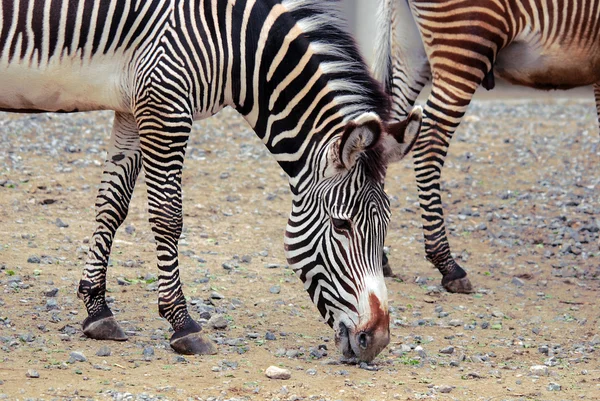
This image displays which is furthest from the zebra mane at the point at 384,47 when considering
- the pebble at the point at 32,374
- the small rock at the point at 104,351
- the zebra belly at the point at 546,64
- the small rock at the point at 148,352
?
the pebble at the point at 32,374

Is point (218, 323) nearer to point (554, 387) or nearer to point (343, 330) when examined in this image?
point (343, 330)

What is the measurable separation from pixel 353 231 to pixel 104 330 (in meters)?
1.90

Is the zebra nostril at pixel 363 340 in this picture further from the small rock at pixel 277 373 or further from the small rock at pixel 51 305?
the small rock at pixel 51 305

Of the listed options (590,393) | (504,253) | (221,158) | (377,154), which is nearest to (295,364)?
(377,154)

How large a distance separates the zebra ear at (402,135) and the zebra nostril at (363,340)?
109cm

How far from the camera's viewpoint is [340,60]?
539cm

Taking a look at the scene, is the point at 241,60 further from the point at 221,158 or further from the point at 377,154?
the point at 221,158

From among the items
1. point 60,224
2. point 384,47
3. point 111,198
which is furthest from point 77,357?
point 384,47

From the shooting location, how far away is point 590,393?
204 inches

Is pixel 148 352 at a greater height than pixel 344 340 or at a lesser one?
lesser

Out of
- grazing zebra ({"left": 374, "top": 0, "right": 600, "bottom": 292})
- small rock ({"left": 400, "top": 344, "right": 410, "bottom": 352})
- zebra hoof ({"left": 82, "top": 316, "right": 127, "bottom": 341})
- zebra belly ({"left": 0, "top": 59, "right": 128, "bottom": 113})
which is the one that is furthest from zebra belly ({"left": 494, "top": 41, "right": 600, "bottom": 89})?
zebra hoof ({"left": 82, "top": 316, "right": 127, "bottom": 341})

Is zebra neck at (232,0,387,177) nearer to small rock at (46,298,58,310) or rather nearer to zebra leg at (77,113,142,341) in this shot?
zebra leg at (77,113,142,341)

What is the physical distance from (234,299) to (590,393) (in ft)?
9.44

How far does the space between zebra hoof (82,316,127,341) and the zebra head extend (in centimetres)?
143
